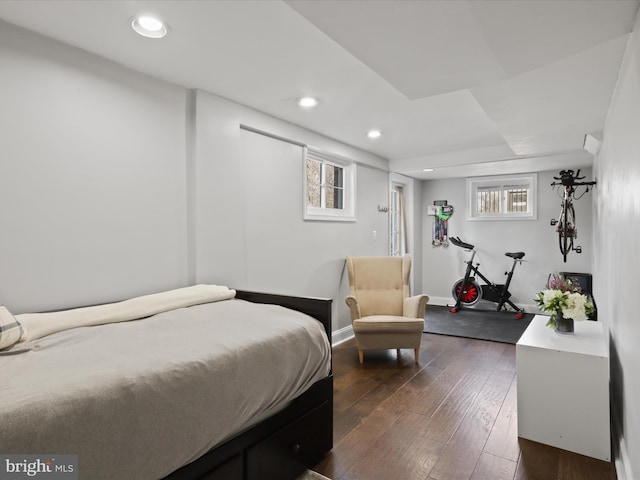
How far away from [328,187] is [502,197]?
3481 mm

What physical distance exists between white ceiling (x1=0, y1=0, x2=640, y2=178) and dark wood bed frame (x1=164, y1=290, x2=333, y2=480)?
1360mm

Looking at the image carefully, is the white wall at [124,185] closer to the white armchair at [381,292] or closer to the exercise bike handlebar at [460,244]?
the white armchair at [381,292]

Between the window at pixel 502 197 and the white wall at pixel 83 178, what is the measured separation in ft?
17.0

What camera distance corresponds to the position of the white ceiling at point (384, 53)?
1.36m

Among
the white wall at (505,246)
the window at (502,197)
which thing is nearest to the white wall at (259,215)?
the white wall at (505,246)

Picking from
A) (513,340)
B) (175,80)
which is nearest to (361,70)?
(175,80)

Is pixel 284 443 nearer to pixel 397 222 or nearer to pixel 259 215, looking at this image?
pixel 259 215

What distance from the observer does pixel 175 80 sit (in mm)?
2564

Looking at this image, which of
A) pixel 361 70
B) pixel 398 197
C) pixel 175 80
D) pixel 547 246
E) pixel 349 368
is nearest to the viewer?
pixel 361 70

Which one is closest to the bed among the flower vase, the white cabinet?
the white cabinet

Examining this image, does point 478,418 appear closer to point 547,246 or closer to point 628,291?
point 628,291

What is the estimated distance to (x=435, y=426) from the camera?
7.88ft

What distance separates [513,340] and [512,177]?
293cm

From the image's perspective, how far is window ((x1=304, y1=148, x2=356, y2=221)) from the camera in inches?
160
